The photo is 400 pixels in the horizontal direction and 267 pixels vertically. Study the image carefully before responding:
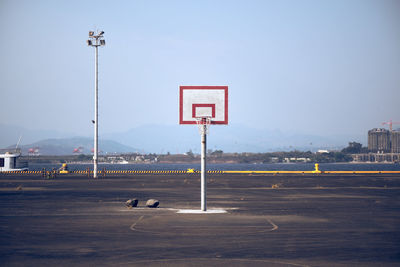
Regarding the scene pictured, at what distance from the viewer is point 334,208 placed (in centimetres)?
2778

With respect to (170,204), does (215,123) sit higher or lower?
higher

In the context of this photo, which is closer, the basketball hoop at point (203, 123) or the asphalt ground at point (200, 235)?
the asphalt ground at point (200, 235)

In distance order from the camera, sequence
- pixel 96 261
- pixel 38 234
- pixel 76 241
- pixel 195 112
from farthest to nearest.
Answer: pixel 195 112, pixel 38 234, pixel 76 241, pixel 96 261

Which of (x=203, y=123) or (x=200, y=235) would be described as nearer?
(x=200, y=235)

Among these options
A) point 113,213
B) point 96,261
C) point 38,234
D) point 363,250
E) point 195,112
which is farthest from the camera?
point 195,112

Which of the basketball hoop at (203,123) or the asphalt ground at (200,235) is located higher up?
the basketball hoop at (203,123)

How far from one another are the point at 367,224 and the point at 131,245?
987 cm

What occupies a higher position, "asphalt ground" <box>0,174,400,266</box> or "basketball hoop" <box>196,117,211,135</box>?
"basketball hoop" <box>196,117,211,135</box>

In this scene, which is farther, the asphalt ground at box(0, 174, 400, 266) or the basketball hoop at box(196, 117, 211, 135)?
the basketball hoop at box(196, 117, 211, 135)

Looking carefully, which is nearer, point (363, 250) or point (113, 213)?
point (363, 250)

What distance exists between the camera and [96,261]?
13016 millimetres

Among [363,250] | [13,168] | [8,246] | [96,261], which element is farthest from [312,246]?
Answer: [13,168]

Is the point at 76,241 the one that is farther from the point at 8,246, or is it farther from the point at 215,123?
the point at 215,123

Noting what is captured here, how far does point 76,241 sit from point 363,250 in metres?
8.35
